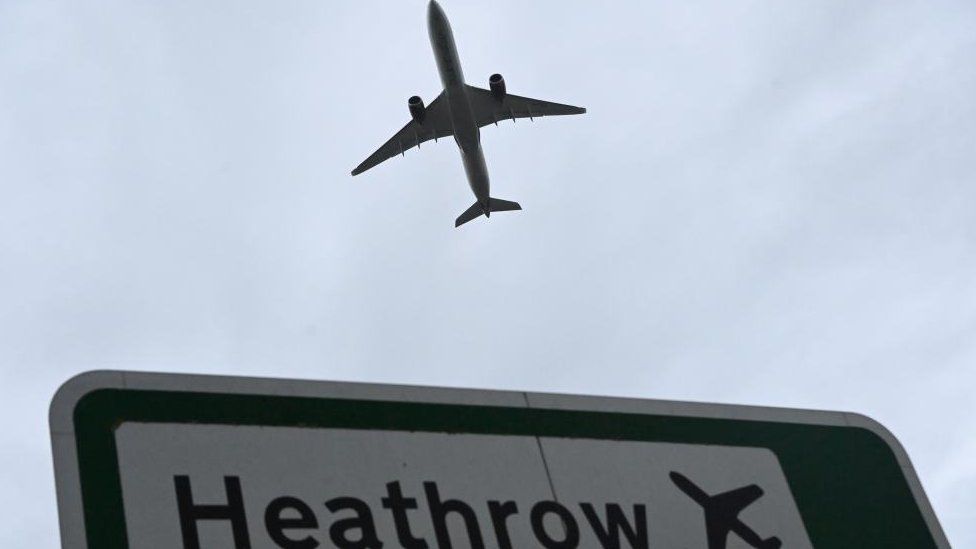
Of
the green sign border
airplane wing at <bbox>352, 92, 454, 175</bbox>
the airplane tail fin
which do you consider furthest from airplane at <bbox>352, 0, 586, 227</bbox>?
the green sign border

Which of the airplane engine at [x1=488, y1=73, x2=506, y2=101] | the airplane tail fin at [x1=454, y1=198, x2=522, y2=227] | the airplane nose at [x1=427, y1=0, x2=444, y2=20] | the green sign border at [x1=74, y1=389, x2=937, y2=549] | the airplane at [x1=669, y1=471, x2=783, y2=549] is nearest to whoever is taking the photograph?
the green sign border at [x1=74, y1=389, x2=937, y2=549]

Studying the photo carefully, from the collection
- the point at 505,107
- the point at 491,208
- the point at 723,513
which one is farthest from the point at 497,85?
the point at 723,513

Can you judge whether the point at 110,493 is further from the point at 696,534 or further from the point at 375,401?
the point at 696,534

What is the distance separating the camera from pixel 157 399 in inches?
106

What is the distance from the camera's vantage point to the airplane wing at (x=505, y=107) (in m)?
44.8

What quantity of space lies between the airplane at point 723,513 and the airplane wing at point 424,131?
41.4m

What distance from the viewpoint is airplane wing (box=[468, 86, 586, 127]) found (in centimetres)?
4481

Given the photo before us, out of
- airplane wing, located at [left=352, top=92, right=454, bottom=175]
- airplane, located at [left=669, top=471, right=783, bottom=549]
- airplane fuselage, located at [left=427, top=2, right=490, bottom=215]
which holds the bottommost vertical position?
airplane, located at [left=669, top=471, right=783, bottom=549]

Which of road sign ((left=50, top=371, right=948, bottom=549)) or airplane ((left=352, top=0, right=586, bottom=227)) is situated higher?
airplane ((left=352, top=0, right=586, bottom=227))

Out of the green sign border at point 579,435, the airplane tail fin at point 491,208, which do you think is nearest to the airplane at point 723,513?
the green sign border at point 579,435

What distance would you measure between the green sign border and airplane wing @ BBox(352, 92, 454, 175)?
4115 cm

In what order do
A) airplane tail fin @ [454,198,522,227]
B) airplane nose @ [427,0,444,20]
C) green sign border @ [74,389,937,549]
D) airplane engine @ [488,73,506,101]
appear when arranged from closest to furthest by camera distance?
green sign border @ [74,389,937,549] → airplane nose @ [427,0,444,20] → airplane engine @ [488,73,506,101] → airplane tail fin @ [454,198,522,227]

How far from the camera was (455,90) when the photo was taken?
42.2 meters

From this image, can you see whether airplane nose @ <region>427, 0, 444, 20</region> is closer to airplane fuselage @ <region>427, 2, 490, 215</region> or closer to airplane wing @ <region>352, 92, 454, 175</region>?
airplane fuselage @ <region>427, 2, 490, 215</region>
